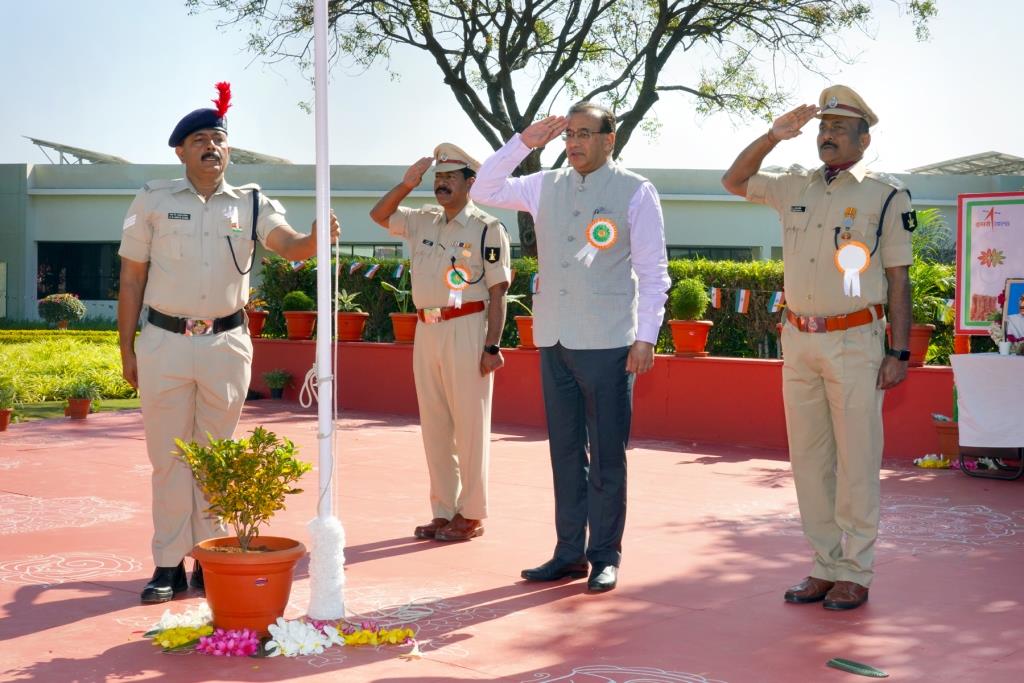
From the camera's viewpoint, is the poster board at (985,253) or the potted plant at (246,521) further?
the poster board at (985,253)

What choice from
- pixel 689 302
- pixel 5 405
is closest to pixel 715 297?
pixel 689 302

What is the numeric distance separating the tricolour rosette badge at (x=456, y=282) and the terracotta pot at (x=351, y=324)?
841 cm

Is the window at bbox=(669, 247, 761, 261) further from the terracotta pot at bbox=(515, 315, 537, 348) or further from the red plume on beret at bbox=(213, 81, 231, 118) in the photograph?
the red plume on beret at bbox=(213, 81, 231, 118)

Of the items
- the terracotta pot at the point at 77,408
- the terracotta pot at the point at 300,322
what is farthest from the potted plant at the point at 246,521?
the terracotta pot at the point at 300,322

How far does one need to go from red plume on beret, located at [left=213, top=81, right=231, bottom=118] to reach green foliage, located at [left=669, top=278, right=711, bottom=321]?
730cm

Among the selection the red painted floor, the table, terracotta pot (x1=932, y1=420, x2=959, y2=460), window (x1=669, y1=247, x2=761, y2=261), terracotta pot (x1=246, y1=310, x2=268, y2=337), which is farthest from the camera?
window (x1=669, y1=247, x2=761, y2=261)

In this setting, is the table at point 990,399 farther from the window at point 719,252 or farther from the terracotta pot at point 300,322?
the window at point 719,252

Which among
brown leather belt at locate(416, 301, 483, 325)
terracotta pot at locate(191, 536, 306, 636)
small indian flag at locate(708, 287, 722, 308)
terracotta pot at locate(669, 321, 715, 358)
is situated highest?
small indian flag at locate(708, 287, 722, 308)

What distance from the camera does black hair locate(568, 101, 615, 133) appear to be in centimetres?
506

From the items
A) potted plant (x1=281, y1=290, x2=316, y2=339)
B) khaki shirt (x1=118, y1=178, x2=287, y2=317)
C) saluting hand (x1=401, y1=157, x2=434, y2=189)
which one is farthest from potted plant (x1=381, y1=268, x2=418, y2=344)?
khaki shirt (x1=118, y1=178, x2=287, y2=317)

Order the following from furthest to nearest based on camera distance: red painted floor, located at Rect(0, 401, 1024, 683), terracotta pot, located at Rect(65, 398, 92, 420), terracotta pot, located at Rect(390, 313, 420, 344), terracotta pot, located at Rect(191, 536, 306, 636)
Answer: terracotta pot, located at Rect(390, 313, 420, 344), terracotta pot, located at Rect(65, 398, 92, 420), terracotta pot, located at Rect(191, 536, 306, 636), red painted floor, located at Rect(0, 401, 1024, 683)

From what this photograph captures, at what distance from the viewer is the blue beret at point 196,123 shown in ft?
16.0

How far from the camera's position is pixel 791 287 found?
4.96 meters

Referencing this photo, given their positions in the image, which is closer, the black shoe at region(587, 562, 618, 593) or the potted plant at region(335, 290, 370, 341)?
the black shoe at region(587, 562, 618, 593)
